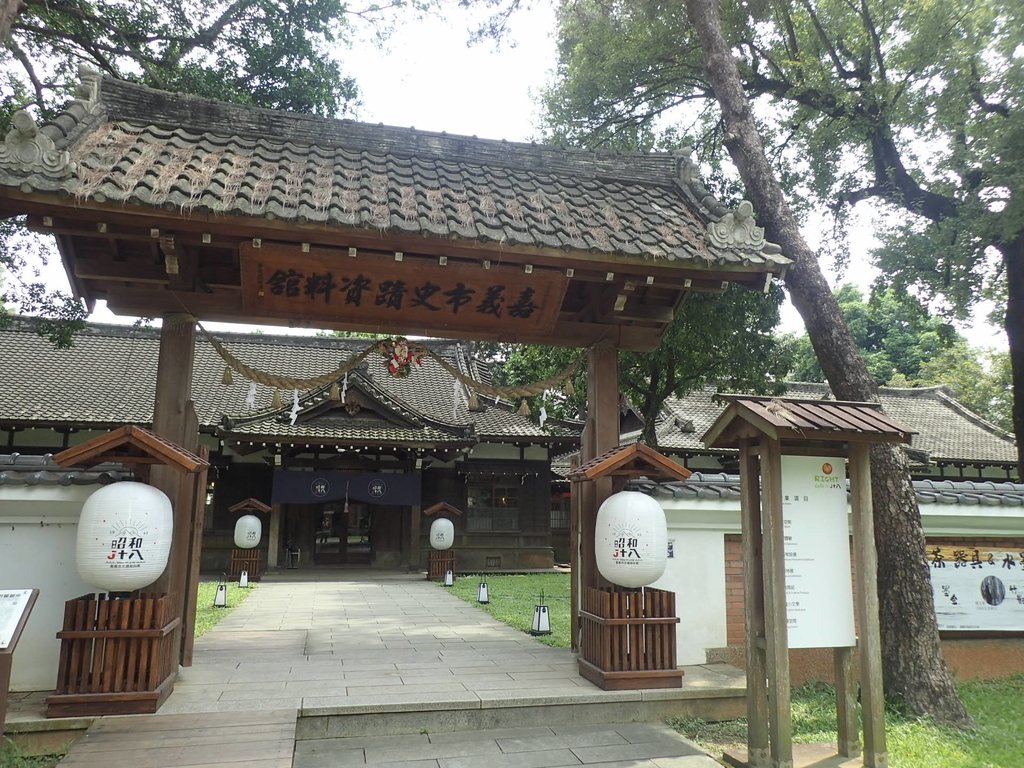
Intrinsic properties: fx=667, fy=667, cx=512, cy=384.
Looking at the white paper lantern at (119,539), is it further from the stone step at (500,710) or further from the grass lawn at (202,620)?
the stone step at (500,710)

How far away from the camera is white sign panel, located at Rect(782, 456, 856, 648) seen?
4.72 metres

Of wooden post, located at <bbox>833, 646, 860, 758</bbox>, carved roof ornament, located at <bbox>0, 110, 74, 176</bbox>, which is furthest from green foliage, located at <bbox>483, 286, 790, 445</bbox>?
carved roof ornament, located at <bbox>0, 110, 74, 176</bbox>

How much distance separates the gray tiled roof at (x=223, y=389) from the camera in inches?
655

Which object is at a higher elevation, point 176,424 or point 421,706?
point 176,424

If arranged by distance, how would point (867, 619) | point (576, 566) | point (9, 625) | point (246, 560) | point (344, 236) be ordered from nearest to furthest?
1. point (9, 625)
2. point (867, 619)
3. point (344, 236)
4. point (576, 566)
5. point (246, 560)

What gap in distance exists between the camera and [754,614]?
4824mm

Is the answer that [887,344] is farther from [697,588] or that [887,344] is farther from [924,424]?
[697,588]

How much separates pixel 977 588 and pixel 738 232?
4904 millimetres

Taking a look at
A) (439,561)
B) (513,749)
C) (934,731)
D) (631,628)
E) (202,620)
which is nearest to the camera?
(513,749)

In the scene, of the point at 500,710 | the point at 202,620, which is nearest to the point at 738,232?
the point at 500,710

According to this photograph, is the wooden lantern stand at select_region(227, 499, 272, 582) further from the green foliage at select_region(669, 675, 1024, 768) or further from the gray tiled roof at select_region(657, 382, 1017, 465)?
the green foliage at select_region(669, 675, 1024, 768)

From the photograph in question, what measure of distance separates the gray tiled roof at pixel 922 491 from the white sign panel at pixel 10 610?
5160 millimetres

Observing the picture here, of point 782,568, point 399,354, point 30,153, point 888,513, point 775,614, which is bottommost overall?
point 775,614

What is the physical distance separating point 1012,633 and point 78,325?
46.9 ft
